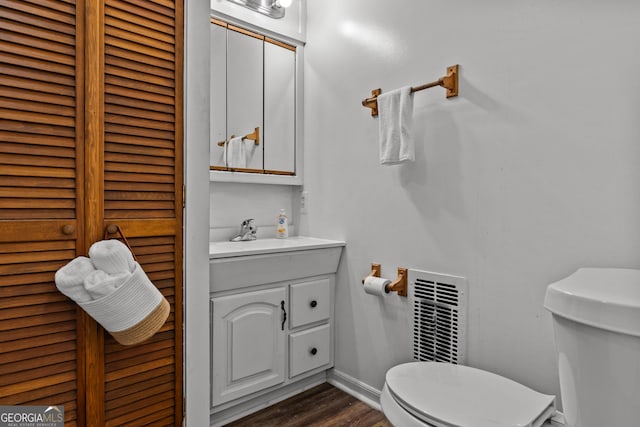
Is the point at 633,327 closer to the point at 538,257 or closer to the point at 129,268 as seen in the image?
the point at 538,257

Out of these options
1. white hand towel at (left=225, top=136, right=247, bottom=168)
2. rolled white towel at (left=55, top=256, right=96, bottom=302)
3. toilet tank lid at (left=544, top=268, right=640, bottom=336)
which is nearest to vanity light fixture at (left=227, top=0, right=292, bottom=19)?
white hand towel at (left=225, top=136, right=247, bottom=168)

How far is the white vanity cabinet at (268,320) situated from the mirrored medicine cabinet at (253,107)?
46cm

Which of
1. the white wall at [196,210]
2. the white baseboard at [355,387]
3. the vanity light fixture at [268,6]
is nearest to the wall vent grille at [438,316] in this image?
the white baseboard at [355,387]

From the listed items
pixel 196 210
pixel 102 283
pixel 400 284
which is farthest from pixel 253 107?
pixel 102 283

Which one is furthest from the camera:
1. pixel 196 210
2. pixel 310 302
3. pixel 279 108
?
pixel 279 108

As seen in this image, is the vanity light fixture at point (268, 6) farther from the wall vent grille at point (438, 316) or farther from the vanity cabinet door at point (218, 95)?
the wall vent grille at point (438, 316)

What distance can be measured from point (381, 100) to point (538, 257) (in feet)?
3.15

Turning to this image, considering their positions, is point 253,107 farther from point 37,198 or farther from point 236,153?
point 37,198

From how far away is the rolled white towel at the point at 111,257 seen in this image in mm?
1119

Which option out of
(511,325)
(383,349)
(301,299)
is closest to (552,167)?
(511,325)

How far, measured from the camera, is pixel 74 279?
3.58 ft

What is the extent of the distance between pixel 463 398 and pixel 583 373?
423 millimetres

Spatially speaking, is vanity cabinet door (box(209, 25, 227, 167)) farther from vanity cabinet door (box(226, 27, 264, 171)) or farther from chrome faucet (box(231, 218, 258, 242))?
chrome faucet (box(231, 218, 258, 242))

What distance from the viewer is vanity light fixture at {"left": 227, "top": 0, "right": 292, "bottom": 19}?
83.4 inches
